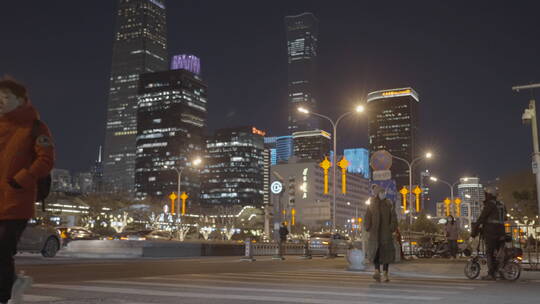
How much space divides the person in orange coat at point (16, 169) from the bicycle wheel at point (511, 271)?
9850mm

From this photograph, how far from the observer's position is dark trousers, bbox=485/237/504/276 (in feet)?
38.6

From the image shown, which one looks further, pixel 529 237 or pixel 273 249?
pixel 273 249

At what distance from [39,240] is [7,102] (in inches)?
641

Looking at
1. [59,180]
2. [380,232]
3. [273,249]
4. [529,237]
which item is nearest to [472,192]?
[59,180]

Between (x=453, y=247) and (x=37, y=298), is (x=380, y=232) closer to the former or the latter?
(x=37, y=298)

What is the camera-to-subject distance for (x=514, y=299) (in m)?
7.64

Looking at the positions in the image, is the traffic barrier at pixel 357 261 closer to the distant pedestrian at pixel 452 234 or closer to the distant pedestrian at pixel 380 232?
the distant pedestrian at pixel 380 232

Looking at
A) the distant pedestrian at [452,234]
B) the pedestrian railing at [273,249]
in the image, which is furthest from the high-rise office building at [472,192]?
the distant pedestrian at [452,234]

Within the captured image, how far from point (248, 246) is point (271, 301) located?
16173 millimetres

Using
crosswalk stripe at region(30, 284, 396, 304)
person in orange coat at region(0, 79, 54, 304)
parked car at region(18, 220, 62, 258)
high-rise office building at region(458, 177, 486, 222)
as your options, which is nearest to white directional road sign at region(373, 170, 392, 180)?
Result: crosswalk stripe at region(30, 284, 396, 304)

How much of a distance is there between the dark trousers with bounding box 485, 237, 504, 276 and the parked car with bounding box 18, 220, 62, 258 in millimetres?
13494

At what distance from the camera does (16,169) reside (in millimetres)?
4438

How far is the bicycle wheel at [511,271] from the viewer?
11633mm

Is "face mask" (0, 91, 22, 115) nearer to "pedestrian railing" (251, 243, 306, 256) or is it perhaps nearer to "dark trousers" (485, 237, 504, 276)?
"dark trousers" (485, 237, 504, 276)
